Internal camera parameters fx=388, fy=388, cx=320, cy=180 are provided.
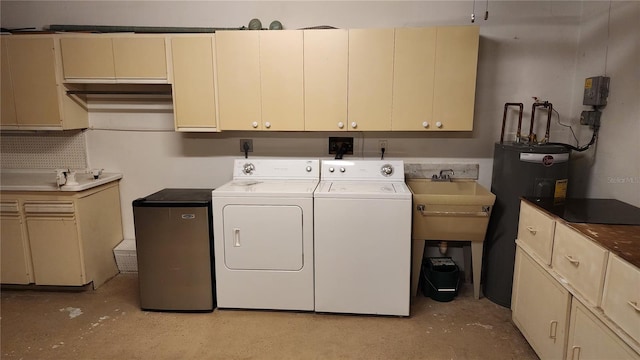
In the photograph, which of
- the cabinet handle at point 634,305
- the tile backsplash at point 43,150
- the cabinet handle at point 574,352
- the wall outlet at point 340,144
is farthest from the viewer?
the tile backsplash at point 43,150

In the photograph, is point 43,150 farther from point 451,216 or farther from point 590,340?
point 590,340

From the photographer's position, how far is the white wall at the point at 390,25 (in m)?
2.96

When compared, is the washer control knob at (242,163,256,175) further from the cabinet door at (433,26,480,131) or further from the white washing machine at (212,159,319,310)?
the cabinet door at (433,26,480,131)

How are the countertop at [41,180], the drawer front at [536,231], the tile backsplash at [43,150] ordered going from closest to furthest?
the drawer front at [536,231] < the countertop at [41,180] < the tile backsplash at [43,150]

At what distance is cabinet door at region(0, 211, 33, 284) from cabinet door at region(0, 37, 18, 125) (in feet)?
2.48

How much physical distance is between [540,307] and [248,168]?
84.7 inches

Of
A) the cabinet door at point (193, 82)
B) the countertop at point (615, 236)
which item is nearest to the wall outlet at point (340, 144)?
the cabinet door at point (193, 82)

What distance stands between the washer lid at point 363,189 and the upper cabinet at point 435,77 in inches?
17.8

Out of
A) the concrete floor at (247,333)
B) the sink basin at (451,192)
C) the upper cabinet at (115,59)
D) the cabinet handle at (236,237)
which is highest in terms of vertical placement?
the upper cabinet at (115,59)

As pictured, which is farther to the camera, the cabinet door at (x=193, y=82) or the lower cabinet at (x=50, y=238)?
the lower cabinet at (x=50, y=238)

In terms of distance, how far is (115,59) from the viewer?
2906 millimetres

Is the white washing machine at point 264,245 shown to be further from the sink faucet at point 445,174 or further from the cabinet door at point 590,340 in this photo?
the cabinet door at point 590,340

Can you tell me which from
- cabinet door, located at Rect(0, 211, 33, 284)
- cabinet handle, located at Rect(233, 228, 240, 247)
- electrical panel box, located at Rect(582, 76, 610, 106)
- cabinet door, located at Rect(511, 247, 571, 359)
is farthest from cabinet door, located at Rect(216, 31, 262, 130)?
electrical panel box, located at Rect(582, 76, 610, 106)

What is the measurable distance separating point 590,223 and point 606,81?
49.3 inches
